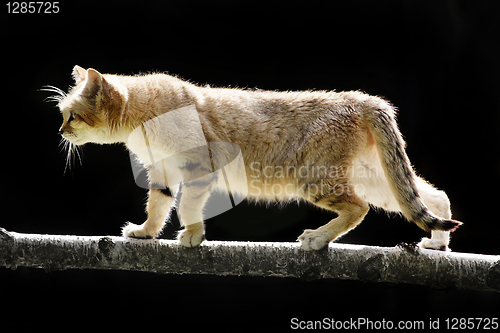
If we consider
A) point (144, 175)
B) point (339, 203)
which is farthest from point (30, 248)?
point (339, 203)

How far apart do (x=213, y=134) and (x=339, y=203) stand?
646 millimetres

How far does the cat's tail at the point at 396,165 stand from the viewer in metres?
1.74

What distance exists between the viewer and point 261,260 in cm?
184

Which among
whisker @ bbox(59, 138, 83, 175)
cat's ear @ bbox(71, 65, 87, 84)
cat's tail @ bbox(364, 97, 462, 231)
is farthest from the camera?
whisker @ bbox(59, 138, 83, 175)

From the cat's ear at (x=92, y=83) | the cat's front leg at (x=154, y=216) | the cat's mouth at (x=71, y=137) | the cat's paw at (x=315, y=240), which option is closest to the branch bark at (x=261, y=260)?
the cat's paw at (x=315, y=240)

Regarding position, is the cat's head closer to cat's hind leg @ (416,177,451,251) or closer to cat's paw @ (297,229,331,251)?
cat's paw @ (297,229,331,251)

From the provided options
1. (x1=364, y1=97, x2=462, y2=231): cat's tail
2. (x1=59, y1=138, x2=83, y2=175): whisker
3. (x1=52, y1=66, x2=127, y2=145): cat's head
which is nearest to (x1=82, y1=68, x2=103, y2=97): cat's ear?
(x1=52, y1=66, x2=127, y2=145): cat's head

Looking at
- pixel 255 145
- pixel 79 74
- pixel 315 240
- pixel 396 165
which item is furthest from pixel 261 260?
pixel 79 74

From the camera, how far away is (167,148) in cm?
193

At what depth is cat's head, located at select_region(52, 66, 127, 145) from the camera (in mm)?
1937

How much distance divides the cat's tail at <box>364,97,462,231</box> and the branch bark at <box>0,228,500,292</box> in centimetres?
19

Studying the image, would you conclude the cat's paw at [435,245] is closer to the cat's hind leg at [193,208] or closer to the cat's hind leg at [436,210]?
the cat's hind leg at [436,210]

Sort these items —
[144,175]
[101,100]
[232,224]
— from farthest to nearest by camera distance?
[232,224]
[144,175]
[101,100]

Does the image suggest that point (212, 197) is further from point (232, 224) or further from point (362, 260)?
point (362, 260)
